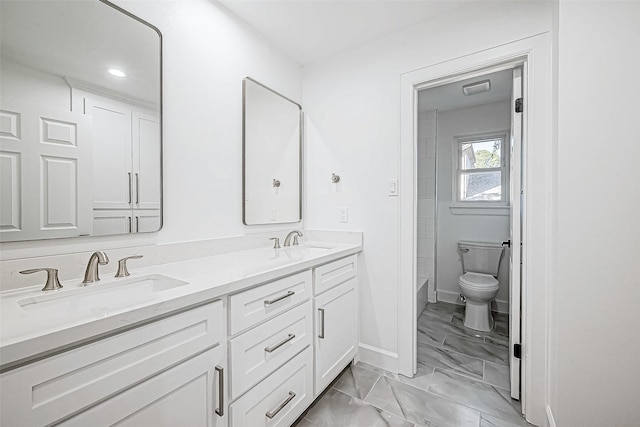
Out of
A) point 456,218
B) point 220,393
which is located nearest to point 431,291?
point 456,218

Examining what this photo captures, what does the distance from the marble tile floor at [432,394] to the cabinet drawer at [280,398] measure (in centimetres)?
16

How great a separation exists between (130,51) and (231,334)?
136cm

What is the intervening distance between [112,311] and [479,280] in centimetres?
302

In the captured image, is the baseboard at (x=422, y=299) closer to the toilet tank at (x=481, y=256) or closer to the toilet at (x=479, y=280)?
the toilet at (x=479, y=280)

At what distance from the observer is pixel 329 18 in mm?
1831

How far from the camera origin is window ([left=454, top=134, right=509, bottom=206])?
3.18 metres

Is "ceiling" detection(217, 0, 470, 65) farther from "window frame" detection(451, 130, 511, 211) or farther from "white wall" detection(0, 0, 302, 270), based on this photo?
"window frame" detection(451, 130, 511, 211)

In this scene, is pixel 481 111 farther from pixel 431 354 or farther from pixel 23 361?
pixel 23 361

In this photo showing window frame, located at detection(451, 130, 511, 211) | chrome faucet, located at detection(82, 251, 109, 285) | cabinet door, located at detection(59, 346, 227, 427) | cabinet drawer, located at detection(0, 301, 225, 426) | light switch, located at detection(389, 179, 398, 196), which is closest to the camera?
cabinet drawer, located at detection(0, 301, 225, 426)

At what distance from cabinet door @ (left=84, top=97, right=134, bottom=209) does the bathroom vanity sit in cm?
36

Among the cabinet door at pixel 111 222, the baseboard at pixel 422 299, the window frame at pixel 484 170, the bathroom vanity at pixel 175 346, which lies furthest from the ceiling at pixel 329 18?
the baseboard at pixel 422 299

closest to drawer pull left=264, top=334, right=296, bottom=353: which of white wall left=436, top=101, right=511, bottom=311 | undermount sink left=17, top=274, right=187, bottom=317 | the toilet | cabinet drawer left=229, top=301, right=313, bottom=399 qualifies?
cabinet drawer left=229, top=301, right=313, bottom=399

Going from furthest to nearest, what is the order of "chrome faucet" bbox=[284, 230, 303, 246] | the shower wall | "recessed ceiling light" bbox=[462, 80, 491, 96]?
1. the shower wall
2. "recessed ceiling light" bbox=[462, 80, 491, 96]
3. "chrome faucet" bbox=[284, 230, 303, 246]

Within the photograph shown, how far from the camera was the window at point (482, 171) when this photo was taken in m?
3.18
